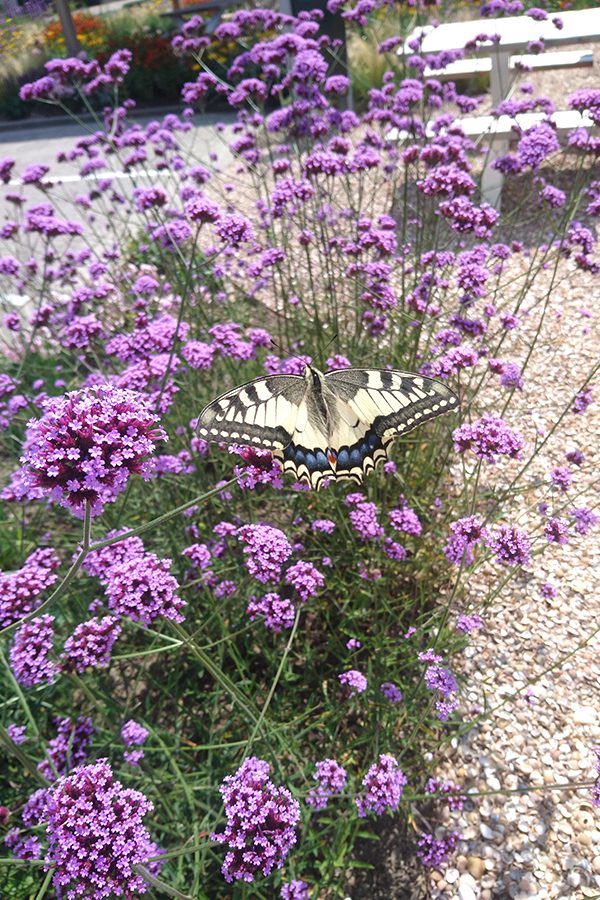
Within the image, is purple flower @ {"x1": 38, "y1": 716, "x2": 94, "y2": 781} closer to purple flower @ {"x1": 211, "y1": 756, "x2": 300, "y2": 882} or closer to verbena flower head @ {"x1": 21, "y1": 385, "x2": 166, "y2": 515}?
purple flower @ {"x1": 211, "y1": 756, "x2": 300, "y2": 882}

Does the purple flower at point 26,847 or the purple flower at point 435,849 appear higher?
the purple flower at point 26,847

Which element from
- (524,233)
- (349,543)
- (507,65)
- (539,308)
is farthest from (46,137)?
(349,543)

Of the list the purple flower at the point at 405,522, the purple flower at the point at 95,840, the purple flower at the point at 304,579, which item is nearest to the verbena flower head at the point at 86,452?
the purple flower at the point at 95,840

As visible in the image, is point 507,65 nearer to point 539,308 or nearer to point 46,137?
point 539,308

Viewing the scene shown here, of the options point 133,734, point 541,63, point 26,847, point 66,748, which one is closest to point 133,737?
point 133,734

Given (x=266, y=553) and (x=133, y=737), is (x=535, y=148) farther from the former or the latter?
(x=133, y=737)

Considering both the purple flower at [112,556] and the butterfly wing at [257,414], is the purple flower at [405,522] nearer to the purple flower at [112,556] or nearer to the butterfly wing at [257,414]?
the butterfly wing at [257,414]
